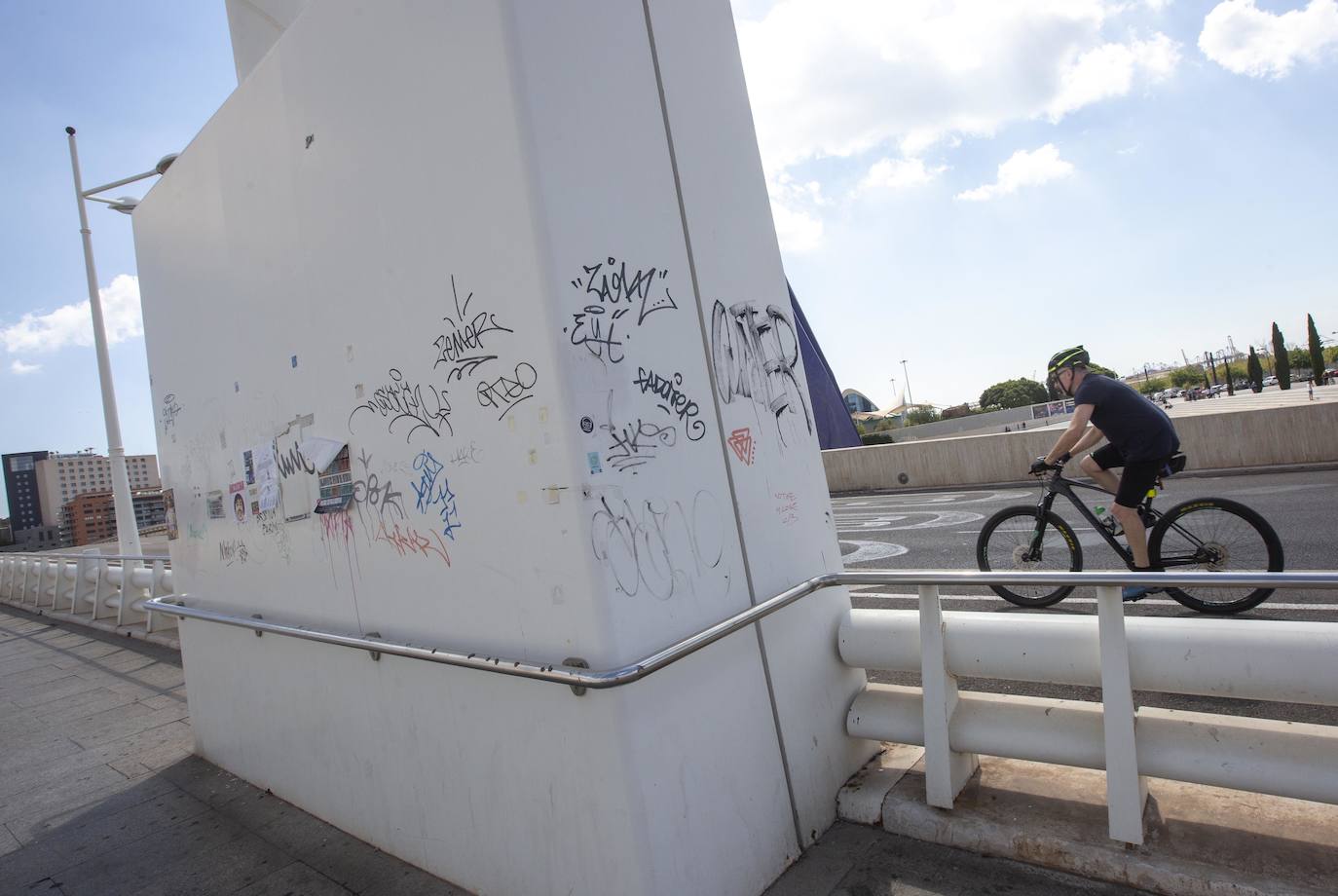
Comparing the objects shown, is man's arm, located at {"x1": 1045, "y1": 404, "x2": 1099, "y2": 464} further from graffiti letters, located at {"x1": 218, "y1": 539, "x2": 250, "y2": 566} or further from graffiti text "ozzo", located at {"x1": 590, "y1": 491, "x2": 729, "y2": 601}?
graffiti letters, located at {"x1": 218, "y1": 539, "x2": 250, "y2": 566}

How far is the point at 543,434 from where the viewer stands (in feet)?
8.76

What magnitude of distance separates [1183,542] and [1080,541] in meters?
3.13

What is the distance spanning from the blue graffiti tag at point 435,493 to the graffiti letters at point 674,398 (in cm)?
94

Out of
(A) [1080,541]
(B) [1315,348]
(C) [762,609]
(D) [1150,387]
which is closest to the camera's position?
(C) [762,609]

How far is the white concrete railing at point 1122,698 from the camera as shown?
95.5 inches

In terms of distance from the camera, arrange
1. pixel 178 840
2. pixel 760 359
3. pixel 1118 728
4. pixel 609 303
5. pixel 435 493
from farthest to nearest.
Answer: pixel 178 840
pixel 760 359
pixel 435 493
pixel 609 303
pixel 1118 728

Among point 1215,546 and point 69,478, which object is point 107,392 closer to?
point 1215,546

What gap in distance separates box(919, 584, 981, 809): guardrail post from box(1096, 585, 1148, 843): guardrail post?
0.54m

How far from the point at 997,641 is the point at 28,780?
647 cm

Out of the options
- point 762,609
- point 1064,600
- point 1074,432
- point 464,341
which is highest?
point 464,341

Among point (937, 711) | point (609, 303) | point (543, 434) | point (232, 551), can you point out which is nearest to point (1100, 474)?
point (937, 711)

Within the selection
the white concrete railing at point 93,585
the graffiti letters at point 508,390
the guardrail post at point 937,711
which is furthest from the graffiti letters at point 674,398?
the white concrete railing at point 93,585

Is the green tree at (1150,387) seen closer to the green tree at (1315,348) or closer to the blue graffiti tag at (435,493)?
the green tree at (1315,348)

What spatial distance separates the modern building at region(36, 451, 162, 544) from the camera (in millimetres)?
99200
